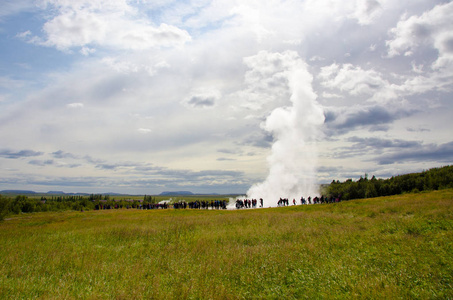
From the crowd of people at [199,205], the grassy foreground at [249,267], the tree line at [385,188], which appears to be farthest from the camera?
the crowd of people at [199,205]

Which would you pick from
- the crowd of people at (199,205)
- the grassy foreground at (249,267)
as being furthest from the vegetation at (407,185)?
the grassy foreground at (249,267)

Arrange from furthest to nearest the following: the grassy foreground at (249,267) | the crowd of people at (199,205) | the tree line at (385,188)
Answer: the crowd of people at (199,205)
the tree line at (385,188)
the grassy foreground at (249,267)

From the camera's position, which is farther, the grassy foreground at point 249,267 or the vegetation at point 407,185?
the vegetation at point 407,185

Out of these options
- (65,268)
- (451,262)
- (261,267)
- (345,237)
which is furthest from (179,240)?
(451,262)

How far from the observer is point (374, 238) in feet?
50.2

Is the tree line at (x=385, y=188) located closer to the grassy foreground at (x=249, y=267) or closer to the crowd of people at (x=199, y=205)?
the crowd of people at (x=199, y=205)

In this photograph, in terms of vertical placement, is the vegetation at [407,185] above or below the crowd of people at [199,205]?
above

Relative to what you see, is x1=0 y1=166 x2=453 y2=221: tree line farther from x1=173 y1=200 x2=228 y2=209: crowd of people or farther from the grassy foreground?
the grassy foreground

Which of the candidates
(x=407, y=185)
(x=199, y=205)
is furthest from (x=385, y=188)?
(x=199, y=205)

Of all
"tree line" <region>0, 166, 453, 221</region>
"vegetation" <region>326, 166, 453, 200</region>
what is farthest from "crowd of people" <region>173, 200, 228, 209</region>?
"vegetation" <region>326, 166, 453, 200</region>

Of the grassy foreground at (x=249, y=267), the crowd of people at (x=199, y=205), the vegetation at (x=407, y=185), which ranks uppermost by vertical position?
the vegetation at (x=407, y=185)

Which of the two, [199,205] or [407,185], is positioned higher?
[407,185]

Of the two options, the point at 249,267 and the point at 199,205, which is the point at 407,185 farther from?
the point at 249,267

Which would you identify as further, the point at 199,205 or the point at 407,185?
the point at 407,185
